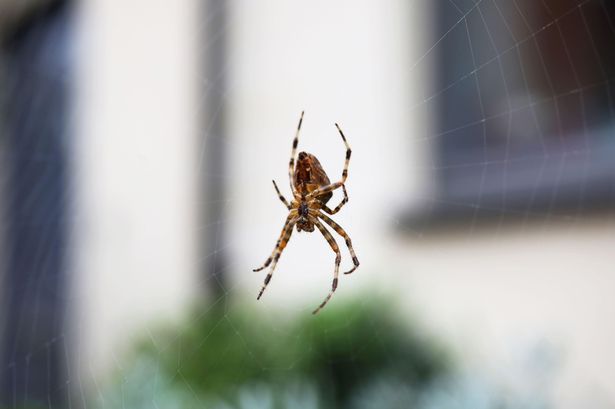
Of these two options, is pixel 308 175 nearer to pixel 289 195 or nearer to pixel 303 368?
pixel 303 368

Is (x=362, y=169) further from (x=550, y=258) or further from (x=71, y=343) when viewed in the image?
(x=71, y=343)

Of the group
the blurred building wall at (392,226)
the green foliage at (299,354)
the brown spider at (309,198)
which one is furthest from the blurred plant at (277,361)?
the brown spider at (309,198)

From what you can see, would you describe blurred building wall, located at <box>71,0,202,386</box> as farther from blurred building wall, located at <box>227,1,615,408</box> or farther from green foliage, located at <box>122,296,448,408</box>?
green foliage, located at <box>122,296,448,408</box>

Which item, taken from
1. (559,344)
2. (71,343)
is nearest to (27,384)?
(71,343)

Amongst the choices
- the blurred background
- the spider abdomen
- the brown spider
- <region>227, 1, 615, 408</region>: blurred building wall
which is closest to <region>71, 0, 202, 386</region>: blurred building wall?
the blurred background

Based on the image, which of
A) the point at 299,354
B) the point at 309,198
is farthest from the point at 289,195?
the point at 309,198
